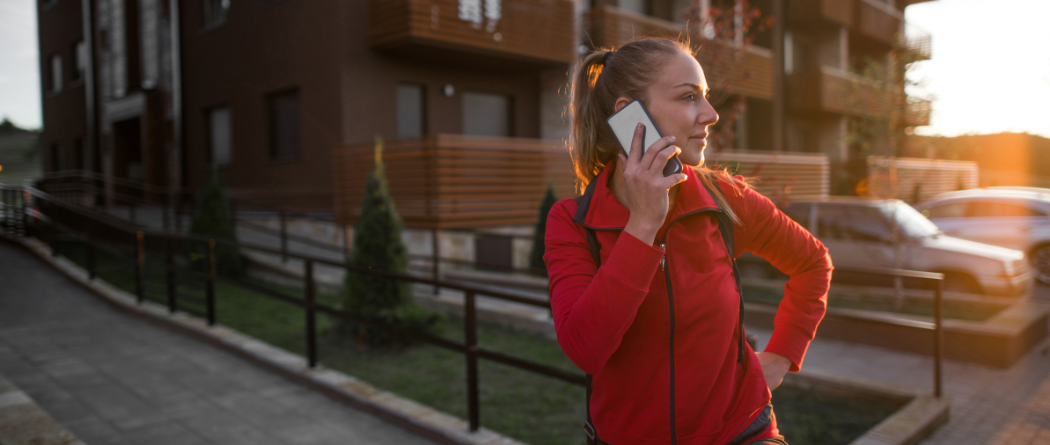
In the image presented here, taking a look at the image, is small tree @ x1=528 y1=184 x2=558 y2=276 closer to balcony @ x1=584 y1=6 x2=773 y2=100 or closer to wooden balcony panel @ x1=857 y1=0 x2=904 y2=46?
balcony @ x1=584 y1=6 x2=773 y2=100

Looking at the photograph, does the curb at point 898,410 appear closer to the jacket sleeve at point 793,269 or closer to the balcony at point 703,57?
the jacket sleeve at point 793,269

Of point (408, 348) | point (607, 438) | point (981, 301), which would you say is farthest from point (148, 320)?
point (981, 301)

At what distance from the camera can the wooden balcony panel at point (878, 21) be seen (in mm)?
21948

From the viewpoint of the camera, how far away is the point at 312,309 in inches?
203

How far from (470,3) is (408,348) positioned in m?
7.70

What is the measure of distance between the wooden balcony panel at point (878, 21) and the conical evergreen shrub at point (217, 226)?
2088 cm

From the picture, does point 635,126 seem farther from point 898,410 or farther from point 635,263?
point 898,410

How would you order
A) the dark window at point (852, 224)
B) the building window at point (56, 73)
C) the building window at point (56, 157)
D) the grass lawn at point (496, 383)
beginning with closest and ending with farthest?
the grass lawn at point (496, 383)
the dark window at point (852, 224)
the building window at point (56, 73)
the building window at point (56, 157)

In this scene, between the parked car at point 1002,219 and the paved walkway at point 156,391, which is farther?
the parked car at point 1002,219

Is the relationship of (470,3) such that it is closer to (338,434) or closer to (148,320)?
(148,320)

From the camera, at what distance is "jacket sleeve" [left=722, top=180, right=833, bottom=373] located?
5.35 ft

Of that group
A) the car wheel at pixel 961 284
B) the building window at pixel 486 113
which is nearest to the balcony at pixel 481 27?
the building window at pixel 486 113

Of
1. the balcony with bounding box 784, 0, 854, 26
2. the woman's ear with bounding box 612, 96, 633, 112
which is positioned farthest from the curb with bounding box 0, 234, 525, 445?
the balcony with bounding box 784, 0, 854, 26

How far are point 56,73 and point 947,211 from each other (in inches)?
1038
